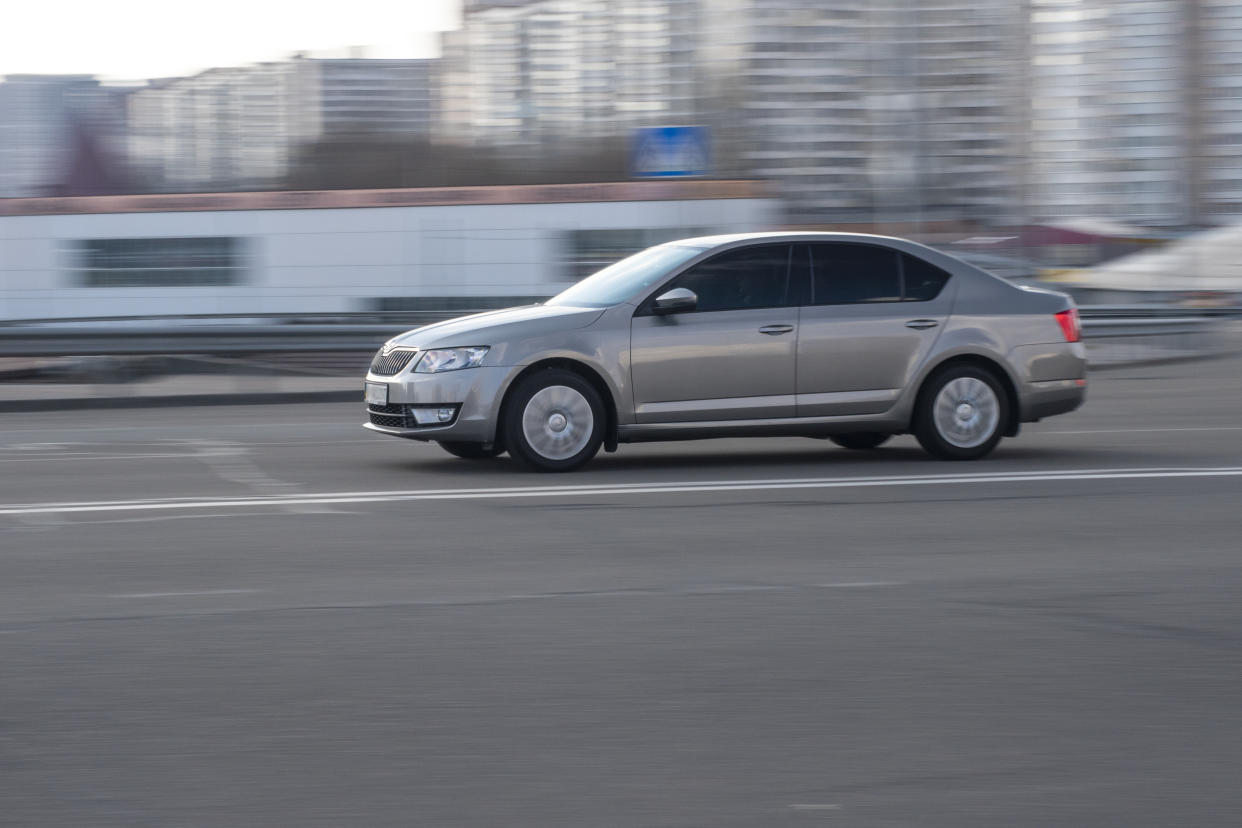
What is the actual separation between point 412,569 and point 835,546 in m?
1.95

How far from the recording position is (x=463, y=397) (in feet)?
32.2

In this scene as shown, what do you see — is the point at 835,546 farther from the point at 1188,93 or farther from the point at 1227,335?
the point at 1188,93

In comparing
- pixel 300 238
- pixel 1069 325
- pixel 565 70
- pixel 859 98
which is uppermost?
pixel 859 98

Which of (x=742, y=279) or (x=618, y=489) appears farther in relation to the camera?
(x=742, y=279)

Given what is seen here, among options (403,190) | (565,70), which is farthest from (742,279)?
(565,70)

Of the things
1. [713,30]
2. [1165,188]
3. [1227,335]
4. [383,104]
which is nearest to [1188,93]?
[1165,188]

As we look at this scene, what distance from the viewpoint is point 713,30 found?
68875 mm

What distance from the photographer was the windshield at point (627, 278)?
10266 mm

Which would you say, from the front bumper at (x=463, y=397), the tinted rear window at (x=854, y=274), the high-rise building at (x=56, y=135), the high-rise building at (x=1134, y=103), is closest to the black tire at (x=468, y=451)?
the front bumper at (x=463, y=397)

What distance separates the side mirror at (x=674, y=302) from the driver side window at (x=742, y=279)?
0.30 ft

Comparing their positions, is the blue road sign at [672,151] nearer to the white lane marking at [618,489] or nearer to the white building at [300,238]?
the white lane marking at [618,489]

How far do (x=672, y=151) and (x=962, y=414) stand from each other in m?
13.2

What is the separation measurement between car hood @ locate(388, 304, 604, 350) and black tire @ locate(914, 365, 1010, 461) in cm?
226

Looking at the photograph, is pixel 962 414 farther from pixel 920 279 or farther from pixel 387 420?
pixel 387 420
